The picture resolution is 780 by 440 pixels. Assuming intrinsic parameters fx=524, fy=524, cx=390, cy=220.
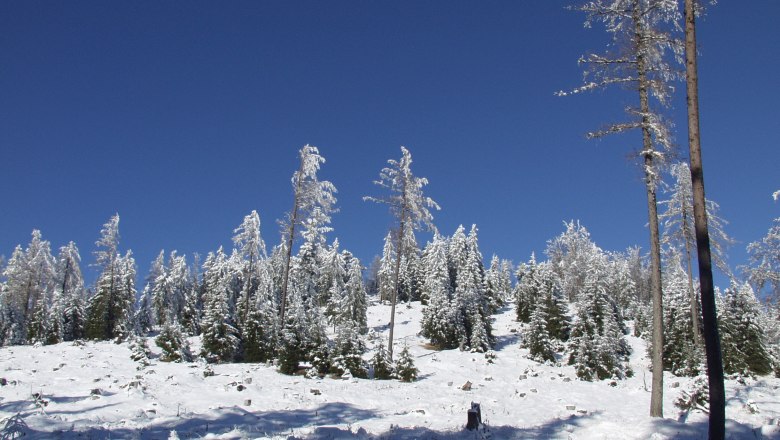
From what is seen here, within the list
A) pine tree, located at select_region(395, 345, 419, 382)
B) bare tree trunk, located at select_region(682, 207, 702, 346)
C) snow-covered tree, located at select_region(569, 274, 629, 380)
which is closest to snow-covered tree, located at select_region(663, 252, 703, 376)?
bare tree trunk, located at select_region(682, 207, 702, 346)

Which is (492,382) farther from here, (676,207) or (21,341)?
(21,341)

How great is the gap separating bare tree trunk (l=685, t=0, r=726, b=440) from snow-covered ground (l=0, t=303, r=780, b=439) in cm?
174

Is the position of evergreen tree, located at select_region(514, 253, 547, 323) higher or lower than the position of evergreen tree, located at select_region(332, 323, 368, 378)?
higher

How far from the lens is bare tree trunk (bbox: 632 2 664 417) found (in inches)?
624

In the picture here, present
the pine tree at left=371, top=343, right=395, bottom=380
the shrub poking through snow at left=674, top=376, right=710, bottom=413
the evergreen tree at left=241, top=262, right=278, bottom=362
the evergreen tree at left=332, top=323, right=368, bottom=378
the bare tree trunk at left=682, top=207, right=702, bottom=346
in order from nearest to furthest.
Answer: the shrub poking through snow at left=674, top=376, right=710, bottom=413 < the evergreen tree at left=332, top=323, right=368, bottom=378 < the pine tree at left=371, top=343, right=395, bottom=380 < the evergreen tree at left=241, top=262, right=278, bottom=362 < the bare tree trunk at left=682, top=207, right=702, bottom=346

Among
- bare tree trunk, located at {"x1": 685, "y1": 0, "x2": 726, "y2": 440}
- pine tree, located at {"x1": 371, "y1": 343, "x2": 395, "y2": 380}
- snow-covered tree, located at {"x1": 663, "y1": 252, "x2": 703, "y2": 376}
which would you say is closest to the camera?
bare tree trunk, located at {"x1": 685, "y1": 0, "x2": 726, "y2": 440}

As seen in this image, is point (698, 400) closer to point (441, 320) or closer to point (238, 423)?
point (238, 423)

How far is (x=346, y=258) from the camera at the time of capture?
73.6 meters

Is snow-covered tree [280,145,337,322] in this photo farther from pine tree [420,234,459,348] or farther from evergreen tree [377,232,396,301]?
evergreen tree [377,232,396,301]

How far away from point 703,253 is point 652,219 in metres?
6.09

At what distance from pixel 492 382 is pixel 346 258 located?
45324mm

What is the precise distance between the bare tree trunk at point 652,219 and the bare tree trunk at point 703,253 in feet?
15.1

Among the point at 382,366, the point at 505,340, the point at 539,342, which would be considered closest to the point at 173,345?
the point at 382,366

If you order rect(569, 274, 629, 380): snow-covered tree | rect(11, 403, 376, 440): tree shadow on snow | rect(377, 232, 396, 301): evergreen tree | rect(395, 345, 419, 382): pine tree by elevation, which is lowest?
rect(11, 403, 376, 440): tree shadow on snow
